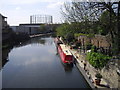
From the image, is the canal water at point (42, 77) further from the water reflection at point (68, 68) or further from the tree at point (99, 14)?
the tree at point (99, 14)

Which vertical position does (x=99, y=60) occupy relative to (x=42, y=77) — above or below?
above

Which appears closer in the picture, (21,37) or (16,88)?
(16,88)

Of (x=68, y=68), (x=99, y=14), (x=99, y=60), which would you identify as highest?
(x=99, y=14)

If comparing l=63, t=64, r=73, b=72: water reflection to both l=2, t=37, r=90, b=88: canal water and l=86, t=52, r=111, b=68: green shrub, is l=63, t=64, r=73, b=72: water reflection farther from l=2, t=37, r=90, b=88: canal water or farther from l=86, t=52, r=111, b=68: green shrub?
l=86, t=52, r=111, b=68: green shrub

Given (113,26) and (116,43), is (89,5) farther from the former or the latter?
(116,43)

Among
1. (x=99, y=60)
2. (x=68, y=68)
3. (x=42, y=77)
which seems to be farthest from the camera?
(x=68, y=68)

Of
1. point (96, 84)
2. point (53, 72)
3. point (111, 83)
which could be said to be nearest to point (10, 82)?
point (53, 72)

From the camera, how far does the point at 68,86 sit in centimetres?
1316

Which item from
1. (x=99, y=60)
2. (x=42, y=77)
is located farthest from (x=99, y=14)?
(x=42, y=77)

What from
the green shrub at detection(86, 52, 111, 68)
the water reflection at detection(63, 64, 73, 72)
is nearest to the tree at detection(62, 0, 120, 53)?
the green shrub at detection(86, 52, 111, 68)

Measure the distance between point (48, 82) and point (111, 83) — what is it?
531 centimetres

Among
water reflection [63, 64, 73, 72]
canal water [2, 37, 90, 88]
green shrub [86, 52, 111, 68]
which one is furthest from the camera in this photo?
water reflection [63, 64, 73, 72]

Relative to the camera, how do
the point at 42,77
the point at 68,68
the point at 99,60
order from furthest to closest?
1. the point at 68,68
2. the point at 42,77
3. the point at 99,60

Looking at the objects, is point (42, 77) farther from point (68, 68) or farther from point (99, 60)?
→ point (99, 60)
